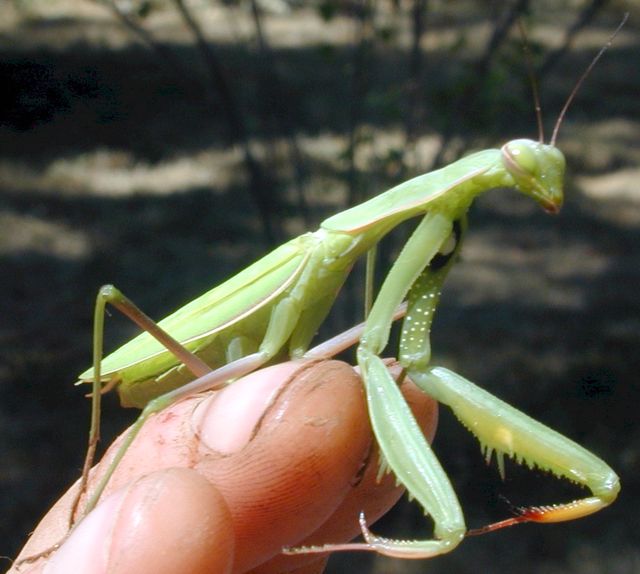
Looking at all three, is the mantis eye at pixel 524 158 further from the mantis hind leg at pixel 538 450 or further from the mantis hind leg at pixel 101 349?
the mantis hind leg at pixel 101 349

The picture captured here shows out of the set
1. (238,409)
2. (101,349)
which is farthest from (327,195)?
(238,409)

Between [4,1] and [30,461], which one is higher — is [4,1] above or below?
above

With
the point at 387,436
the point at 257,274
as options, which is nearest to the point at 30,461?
the point at 257,274

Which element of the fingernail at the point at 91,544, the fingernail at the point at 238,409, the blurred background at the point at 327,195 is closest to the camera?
the fingernail at the point at 91,544

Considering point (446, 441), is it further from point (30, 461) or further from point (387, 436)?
point (387, 436)

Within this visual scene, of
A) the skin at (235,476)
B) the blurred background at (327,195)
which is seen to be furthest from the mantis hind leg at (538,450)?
the blurred background at (327,195)

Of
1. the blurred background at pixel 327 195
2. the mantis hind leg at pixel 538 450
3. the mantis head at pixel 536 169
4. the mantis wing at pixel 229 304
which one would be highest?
the mantis head at pixel 536 169

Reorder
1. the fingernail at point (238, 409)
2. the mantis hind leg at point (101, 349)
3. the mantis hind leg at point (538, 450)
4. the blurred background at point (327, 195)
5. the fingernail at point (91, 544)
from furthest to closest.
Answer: the blurred background at point (327, 195) < the mantis hind leg at point (101, 349) < the fingernail at point (238, 409) < the mantis hind leg at point (538, 450) < the fingernail at point (91, 544)
